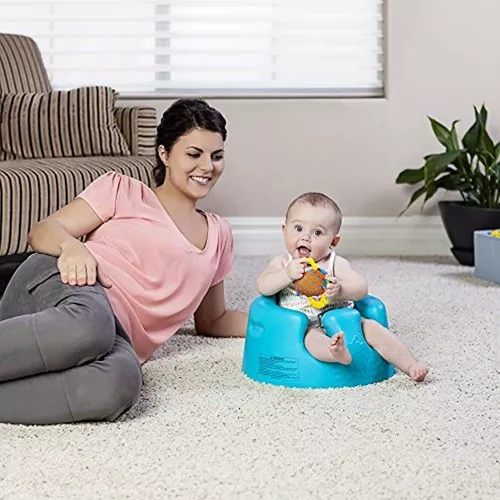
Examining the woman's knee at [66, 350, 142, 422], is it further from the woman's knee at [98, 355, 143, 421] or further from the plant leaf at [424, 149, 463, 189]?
the plant leaf at [424, 149, 463, 189]

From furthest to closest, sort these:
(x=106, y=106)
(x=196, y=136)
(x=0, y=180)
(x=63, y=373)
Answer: (x=106, y=106), (x=0, y=180), (x=196, y=136), (x=63, y=373)

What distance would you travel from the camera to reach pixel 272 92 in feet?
13.3

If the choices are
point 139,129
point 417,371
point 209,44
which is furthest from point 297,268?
point 209,44

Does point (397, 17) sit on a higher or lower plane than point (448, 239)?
higher

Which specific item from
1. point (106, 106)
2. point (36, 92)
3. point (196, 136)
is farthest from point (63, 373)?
point (36, 92)

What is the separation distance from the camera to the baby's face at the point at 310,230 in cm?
201

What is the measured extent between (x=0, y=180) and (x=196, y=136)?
30.3 inches

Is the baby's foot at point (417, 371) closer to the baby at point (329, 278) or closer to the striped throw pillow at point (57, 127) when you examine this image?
the baby at point (329, 278)

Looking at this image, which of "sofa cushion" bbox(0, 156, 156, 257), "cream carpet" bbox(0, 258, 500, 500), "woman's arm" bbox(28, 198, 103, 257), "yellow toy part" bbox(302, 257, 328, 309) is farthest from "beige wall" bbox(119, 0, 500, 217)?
"yellow toy part" bbox(302, 257, 328, 309)

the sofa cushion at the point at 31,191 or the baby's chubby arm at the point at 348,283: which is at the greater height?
the sofa cushion at the point at 31,191

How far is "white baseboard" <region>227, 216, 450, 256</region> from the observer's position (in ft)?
13.2

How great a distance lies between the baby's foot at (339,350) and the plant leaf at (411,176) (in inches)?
75.1

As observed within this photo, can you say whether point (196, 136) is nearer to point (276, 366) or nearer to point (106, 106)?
point (276, 366)

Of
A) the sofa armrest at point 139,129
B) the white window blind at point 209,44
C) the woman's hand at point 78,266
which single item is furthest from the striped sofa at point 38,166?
the woman's hand at point 78,266
